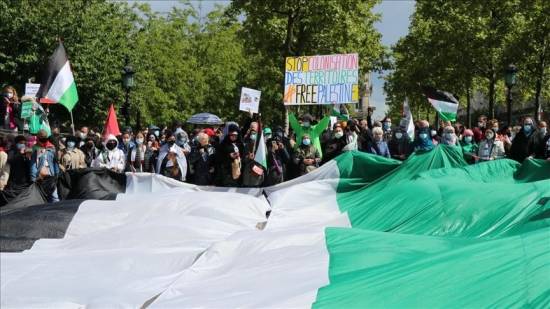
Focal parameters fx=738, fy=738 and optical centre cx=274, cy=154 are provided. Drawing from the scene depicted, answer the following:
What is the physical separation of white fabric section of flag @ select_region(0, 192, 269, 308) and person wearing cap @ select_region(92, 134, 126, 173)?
368 cm

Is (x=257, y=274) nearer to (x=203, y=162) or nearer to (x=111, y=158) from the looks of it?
(x=203, y=162)

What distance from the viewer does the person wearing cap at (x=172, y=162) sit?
43.4ft

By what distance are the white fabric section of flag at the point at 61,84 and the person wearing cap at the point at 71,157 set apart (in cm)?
198

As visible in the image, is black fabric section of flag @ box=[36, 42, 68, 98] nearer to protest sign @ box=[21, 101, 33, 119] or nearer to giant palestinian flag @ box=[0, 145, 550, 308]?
protest sign @ box=[21, 101, 33, 119]

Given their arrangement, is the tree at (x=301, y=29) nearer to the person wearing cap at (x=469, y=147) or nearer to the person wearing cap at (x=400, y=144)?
the person wearing cap at (x=400, y=144)

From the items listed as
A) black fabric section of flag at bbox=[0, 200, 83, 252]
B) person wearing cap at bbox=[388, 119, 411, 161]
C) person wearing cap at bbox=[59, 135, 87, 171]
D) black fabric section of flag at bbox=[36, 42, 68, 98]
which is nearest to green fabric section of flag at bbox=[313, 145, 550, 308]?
person wearing cap at bbox=[388, 119, 411, 161]

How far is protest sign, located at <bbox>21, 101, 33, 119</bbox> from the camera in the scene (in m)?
15.7

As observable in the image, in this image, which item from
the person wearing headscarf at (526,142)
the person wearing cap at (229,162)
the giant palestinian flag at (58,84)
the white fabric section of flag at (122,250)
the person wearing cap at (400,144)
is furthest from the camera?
the giant palestinian flag at (58,84)

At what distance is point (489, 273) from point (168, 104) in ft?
127

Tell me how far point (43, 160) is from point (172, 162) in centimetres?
229

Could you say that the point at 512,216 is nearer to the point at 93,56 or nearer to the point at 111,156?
the point at 111,156

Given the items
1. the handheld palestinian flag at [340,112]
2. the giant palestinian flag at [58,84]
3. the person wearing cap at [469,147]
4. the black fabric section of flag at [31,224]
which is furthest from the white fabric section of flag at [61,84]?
the person wearing cap at [469,147]

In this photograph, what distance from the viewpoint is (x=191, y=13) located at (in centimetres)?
4894

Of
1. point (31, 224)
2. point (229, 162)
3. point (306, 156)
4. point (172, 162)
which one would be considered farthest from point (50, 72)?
point (31, 224)
